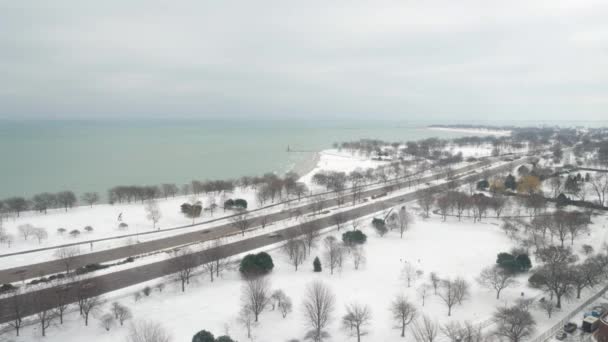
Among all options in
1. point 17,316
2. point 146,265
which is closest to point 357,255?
point 146,265

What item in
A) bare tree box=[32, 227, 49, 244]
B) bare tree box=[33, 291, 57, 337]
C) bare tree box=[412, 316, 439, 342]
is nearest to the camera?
bare tree box=[412, 316, 439, 342]

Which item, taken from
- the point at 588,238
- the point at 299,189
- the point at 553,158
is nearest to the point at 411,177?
the point at 299,189

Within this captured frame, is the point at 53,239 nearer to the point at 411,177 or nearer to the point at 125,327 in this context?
the point at 125,327

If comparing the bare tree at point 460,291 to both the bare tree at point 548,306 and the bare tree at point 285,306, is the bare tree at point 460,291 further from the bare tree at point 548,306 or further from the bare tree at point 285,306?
the bare tree at point 285,306

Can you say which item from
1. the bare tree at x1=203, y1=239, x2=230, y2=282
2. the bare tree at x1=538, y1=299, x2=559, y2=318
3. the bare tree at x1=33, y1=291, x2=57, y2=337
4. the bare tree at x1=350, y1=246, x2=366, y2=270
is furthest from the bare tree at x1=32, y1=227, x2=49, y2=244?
the bare tree at x1=538, y1=299, x2=559, y2=318

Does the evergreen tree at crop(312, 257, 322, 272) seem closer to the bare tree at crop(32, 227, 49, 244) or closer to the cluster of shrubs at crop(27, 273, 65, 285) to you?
the cluster of shrubs at crop(27, 273, 65, 285)

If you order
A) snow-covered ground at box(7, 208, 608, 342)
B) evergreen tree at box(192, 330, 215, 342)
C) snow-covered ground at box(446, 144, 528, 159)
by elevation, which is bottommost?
snow-covered ground at box(7, 208, 608, 342)

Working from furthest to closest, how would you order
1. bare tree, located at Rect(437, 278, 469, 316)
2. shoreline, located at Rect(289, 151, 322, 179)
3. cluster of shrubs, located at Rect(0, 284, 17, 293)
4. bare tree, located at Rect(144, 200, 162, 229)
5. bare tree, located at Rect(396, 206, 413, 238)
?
shoreline, located at Rect(289, 151, 322, 179)
bare tree, located at Rect(144, 200, 162, 229)
bare tree, located at Rect(396, 206, 413, 238)
cluster of shrubs, located at Rect(0, 284, 17, 293)
bare tree, located at Rect(437, 278, 469, 316)
